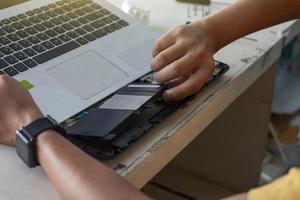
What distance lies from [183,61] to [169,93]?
6cm

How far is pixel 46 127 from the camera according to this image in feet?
2.13

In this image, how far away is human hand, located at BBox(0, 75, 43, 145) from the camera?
2.21 ft

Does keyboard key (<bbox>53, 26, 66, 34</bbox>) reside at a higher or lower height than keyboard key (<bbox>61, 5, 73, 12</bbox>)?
lower

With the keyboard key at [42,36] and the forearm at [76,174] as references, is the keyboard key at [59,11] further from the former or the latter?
the forearm at [76,174]

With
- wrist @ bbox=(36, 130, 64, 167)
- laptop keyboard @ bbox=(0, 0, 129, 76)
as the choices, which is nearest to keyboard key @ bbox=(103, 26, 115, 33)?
laptop keyboard @ bbox=(0, 0, 129, 76)

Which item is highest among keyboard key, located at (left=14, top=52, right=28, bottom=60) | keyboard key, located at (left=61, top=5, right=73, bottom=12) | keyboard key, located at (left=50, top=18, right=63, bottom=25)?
keyboard key, located at (left=61, top=5, right=73, bottom=12)

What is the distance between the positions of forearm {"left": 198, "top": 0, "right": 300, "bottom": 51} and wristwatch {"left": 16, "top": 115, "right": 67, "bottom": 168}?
1.12 feet

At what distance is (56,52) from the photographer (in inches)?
33.1

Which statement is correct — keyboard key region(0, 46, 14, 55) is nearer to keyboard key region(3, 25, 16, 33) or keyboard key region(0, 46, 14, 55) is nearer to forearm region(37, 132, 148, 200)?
keyboard key region(3, 25, 16, 33)

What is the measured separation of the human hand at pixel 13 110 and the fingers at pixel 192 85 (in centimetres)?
20

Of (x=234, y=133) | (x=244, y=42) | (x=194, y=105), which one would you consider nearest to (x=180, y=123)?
(x=194, y=105)

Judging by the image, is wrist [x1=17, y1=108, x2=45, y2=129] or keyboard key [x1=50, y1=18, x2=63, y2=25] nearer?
wrist [x1=17, y1=108, x2=45, y2=129]

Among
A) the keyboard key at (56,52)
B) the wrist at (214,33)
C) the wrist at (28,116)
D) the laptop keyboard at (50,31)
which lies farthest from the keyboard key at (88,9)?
the wrist at (28,116)

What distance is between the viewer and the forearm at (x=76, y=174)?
23.0 inches
